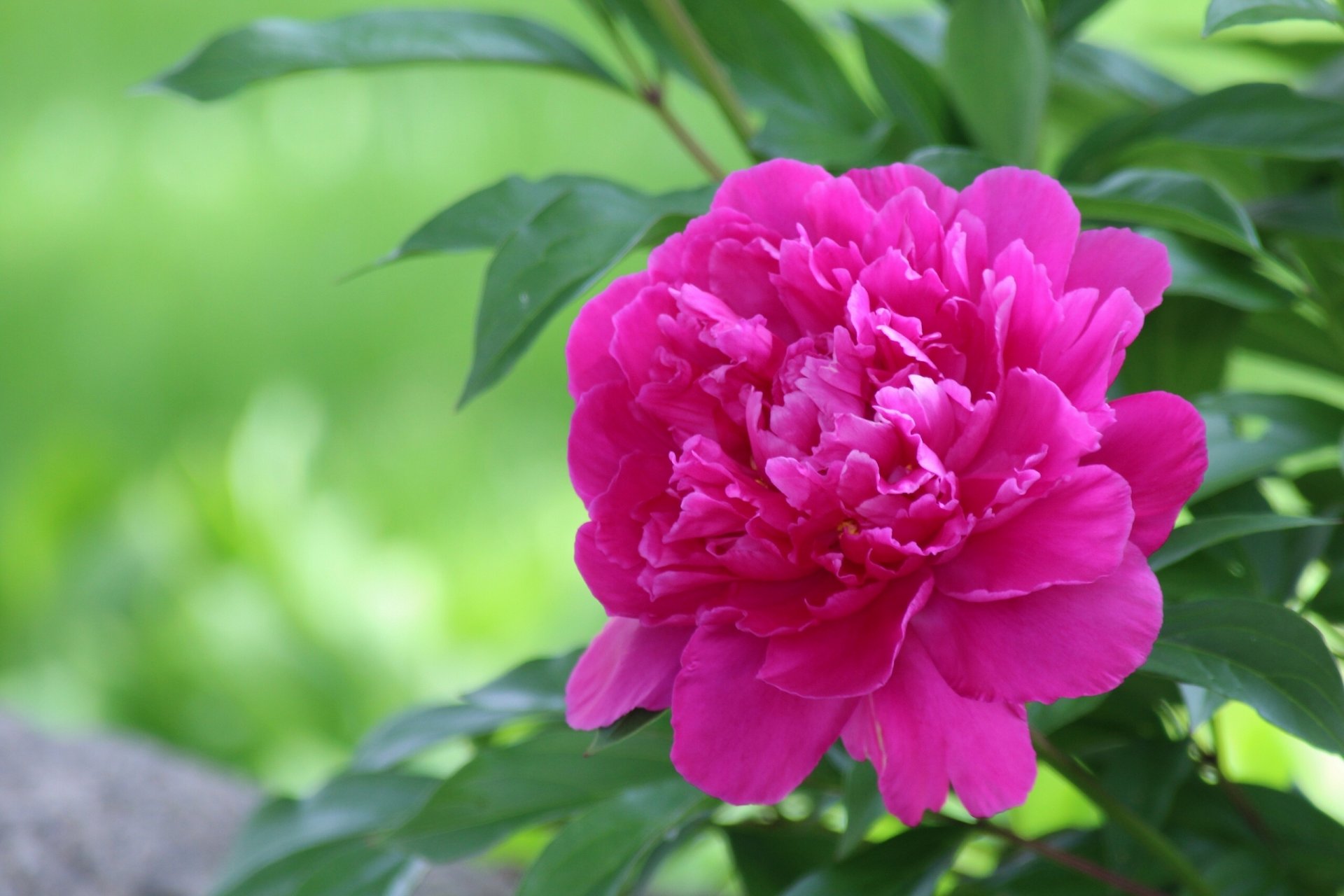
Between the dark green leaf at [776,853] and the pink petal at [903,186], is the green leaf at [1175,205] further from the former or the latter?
the dark green leaf at [776,853]

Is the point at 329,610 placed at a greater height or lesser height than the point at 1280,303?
lesser

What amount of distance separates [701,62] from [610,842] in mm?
252

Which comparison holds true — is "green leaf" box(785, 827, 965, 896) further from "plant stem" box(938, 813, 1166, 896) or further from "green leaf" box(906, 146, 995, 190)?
"green leaf" box(906, 146, 995, 190)

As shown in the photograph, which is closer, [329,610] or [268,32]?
[268,32]

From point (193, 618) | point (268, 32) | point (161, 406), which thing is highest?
point (268, 32)

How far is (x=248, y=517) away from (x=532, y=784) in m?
0.92

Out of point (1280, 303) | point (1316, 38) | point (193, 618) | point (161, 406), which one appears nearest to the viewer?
point (1280, 303)

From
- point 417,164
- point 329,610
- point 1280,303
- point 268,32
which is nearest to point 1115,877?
point 1280,303

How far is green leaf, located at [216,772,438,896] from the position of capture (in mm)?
454

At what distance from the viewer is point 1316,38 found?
614 mm

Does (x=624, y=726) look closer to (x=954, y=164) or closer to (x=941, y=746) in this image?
(x=941, y=746)

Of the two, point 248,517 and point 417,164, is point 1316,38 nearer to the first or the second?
point 248,517

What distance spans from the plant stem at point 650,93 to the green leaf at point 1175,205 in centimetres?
16

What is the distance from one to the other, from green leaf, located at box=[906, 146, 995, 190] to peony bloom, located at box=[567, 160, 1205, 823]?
70mm
